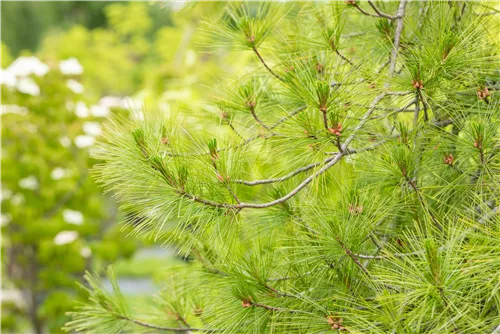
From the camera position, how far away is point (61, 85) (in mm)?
3215

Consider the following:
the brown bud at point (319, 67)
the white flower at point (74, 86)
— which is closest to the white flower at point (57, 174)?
the white flower at point (74, 86)

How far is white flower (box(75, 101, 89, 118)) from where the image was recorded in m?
3.27

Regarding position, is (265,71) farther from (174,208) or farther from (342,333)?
(342,333)

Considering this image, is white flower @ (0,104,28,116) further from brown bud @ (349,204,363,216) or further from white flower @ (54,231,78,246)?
brown bud @ (349,204,363,216)

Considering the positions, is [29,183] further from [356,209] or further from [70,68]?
[356,209]

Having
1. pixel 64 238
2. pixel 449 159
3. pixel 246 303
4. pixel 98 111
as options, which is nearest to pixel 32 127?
pixel 98 111

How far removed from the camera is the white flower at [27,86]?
306 centimetres

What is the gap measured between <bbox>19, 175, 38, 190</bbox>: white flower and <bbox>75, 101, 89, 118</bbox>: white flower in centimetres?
46

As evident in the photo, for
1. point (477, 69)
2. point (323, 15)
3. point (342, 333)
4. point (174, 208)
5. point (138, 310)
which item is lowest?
point (138, 310)

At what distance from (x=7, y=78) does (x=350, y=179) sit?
8.42 feet

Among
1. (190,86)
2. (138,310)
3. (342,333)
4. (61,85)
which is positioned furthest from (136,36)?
(342,333)

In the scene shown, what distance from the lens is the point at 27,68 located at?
307cm

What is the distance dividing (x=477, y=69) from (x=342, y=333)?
1.70ft

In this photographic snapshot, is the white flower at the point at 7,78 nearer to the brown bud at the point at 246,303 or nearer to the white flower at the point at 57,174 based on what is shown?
the white flower at the point at 57,174
